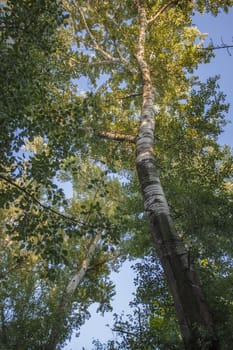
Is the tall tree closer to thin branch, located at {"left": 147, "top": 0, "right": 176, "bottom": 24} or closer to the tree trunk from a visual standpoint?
thin branch, located at {"left": 147, "top": 0, "right": 176, "bottom": 24}

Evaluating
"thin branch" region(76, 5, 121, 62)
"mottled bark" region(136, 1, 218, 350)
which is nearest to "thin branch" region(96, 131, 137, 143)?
"mottled bark" region(136, 1, 218, 350)

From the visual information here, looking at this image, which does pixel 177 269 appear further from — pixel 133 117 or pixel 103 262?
pixel 103 262

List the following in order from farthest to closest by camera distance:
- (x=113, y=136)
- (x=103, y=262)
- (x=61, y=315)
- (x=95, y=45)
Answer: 1. (x=103, y=262)
2. (x=95, y=45)
3. (x=61, y=315)
4. (x=113, y=136)

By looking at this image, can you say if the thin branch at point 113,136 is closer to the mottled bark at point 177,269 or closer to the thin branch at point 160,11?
the mottled bark at point 177,269

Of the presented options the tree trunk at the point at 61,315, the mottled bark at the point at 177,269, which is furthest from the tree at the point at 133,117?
the tree trunk at the point at 61,315

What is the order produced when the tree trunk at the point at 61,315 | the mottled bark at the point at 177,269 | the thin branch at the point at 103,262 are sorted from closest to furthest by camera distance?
the mottled bark at the point at 177,269 → the tree trunk at the point at 61,315 → the thin branch at the point at 103,262

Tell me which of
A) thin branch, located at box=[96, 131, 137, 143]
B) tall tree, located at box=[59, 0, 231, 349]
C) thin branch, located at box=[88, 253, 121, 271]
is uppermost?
tall tree, located at box=[59, 0, 231, 349]

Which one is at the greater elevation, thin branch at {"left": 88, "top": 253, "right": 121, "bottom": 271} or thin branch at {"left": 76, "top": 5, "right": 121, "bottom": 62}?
thin branch at {"left": 76, "top": 5, "right": 121, "bottom": 62}

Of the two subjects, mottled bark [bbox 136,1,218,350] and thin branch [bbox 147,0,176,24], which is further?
thin branch [bbox 147,0,176,24]

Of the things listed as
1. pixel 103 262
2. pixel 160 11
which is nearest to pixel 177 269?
pixel 103 262

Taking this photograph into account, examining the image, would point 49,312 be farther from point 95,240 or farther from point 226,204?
point 226,204

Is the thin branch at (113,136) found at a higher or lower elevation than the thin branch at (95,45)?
lower

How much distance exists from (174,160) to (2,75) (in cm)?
609

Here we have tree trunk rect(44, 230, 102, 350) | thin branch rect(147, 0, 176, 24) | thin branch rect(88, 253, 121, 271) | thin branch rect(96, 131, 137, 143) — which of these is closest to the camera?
thin branch rect(96, 131, 137, 143)
